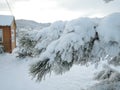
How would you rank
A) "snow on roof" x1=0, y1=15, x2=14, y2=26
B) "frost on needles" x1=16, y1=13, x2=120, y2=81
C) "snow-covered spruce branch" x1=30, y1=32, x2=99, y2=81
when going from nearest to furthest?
"frost on needles" x1=16, y1=13, x2=120, y2=81
"snow-covered spruce branch" x1=30, y1=32, x2=99, y2=81
"snow on roof" x1=0, y1=15, x2=14, y2=26

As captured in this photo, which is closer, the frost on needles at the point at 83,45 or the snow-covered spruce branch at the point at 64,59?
the frost on needles at the point at 83,45

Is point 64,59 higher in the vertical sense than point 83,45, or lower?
lower

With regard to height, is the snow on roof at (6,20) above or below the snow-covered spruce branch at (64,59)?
above

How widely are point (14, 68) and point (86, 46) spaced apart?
1079 centimetres

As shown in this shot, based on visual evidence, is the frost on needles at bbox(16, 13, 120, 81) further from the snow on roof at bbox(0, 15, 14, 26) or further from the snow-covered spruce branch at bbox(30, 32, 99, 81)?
the snow on roof at bbox(0, 15, 14, 26)

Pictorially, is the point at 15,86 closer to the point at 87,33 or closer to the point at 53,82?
the point at 53,82

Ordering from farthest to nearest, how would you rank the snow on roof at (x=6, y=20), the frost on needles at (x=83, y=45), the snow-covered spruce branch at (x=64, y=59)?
the snow on roof at (x=6, y=20) → the snow-covered spruce branch at (x=64, y=59) → the frost on needles at (x=83, y=45)

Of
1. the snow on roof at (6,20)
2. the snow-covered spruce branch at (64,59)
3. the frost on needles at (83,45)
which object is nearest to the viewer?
the frost on needles at (83,45)

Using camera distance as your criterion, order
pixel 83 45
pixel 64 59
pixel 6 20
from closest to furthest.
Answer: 1. pixel 83 45
2. pixel 64 59
3. pixel 6 20

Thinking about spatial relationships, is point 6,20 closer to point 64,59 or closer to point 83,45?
point 64,59

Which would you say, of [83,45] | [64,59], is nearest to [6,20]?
[64,59]

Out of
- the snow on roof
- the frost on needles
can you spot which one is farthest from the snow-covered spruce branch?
the snow on roof

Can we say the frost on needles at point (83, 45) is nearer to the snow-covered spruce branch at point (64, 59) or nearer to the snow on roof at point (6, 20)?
the snow-covered spruce branch at point (64, 59)

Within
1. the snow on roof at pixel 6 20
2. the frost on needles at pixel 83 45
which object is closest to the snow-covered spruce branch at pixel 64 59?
the frost on needles at pixel 83 45
